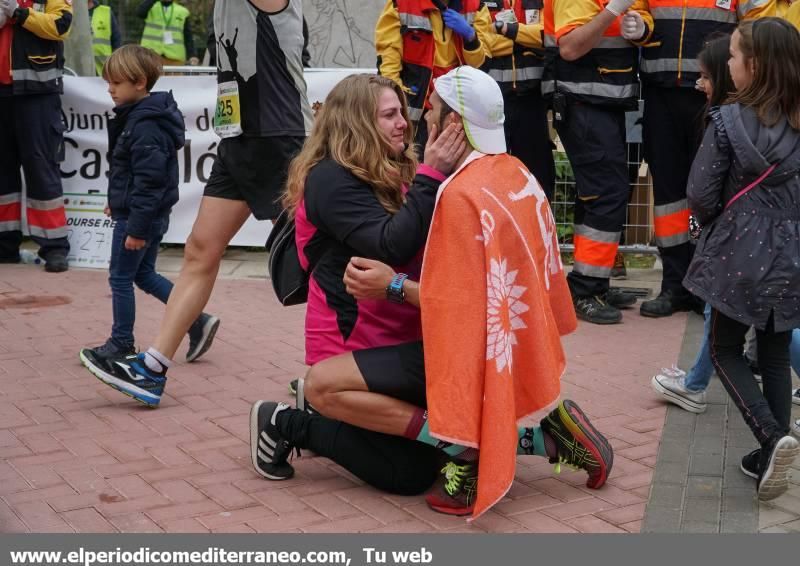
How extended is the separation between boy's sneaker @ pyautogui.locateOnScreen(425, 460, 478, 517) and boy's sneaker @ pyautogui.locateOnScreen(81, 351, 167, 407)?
1708 millimetres

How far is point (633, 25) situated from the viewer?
23.3 ft

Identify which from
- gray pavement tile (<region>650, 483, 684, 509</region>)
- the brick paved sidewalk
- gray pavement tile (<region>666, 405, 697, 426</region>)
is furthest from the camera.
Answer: gray pavement tile (<region>666, 405, 697, 426</region>)

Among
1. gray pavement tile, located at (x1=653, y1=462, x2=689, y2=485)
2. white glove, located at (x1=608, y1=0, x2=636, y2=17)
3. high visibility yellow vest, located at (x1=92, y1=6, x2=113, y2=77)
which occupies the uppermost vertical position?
white glove, located at (x1=608, y1=0, x2=636, y2=17)

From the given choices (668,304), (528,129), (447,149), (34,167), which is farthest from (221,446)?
(34,167)

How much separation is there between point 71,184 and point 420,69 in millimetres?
3239

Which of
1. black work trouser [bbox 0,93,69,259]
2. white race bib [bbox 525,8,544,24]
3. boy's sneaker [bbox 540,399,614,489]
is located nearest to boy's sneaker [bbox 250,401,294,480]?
boy's sneaker [bbox 540,399,614,489]

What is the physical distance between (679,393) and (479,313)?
5.87ft

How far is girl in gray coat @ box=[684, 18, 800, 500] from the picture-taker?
451cm

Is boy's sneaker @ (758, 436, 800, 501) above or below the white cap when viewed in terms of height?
below

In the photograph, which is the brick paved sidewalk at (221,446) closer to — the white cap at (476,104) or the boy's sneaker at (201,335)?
the boy's sneaker at (201,335)

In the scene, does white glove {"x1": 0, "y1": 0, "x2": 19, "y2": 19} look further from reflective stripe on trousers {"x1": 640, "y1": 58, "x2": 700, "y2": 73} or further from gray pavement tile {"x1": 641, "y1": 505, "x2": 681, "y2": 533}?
gray pavement tile {"x1": 641, "y1": 505, "x2": 681, "y2": 533}

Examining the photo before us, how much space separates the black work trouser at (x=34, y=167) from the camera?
8922 millimetres

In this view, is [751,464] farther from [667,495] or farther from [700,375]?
[700,375]

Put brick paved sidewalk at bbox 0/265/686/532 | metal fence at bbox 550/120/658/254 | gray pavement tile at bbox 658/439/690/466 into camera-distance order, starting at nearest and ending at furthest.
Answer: brick paved sidewalk at bbox 0/265/686/532 → gray pavement tile at bbox 658/439/690/466 → metal fence at bbox 550/120/658/254
